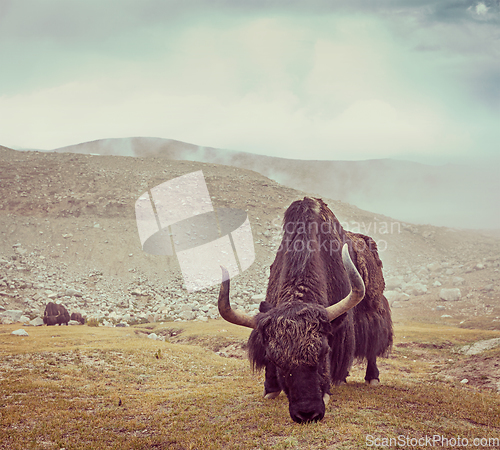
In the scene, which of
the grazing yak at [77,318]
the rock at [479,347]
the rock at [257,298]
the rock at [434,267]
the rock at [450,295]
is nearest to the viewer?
the rock at [479,347]

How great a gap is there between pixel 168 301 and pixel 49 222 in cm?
1999

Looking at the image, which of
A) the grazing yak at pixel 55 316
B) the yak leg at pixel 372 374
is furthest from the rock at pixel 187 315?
the yak leg at pixel 372 374

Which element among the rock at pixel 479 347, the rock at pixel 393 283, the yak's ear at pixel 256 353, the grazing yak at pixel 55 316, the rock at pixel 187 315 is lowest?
the rock at pixel 187 315

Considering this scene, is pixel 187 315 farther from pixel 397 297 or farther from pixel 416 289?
pixel 416 289

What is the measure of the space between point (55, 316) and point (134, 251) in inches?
686

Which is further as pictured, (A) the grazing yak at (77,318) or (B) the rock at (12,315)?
(A) the grazing yak at (77,318)

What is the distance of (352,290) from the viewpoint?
5172 millimetres

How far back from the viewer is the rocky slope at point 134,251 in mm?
28984

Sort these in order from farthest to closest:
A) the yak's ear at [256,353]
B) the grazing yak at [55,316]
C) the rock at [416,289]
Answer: the rock at [416,289], the grazing yak at [55,316], the yak's ear at [256,353]

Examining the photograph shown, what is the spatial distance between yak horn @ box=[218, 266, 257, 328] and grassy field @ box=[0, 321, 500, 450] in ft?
5.04

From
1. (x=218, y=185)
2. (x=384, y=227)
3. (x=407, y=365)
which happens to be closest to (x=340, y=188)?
(x=384, y=227)

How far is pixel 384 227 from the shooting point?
5616 centimetres
